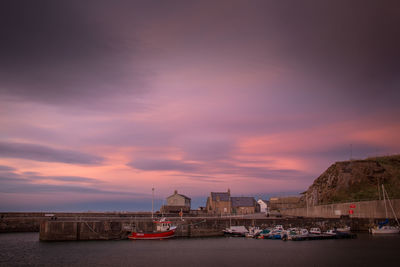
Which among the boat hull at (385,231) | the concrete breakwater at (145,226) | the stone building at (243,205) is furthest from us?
the stone building at (243,205)

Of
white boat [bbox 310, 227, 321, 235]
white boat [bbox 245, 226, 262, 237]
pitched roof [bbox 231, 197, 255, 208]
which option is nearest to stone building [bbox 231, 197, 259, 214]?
pitched roof [bbox 231, 197, 255, 208]

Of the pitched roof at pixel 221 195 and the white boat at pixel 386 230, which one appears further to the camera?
the pitched roof at pixel 221 195

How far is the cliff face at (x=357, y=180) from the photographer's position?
3511 inches

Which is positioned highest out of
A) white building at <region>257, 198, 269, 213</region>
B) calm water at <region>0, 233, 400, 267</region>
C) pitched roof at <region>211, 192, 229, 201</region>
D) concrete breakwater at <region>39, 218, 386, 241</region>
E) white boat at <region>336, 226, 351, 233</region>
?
pitched roof at <region>211, 192, 229, 201</region>

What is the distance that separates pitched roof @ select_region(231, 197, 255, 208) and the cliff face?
22.8m

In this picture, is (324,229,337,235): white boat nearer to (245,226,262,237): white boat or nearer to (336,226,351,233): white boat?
(336,226,351,233): white boat

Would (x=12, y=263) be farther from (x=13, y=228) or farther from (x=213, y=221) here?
(x=13, y=228)

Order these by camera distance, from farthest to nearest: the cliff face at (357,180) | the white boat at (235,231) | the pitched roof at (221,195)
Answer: the pitched roof at (221,195)
the cliff face at (357,180)
the white boat at (235,231)

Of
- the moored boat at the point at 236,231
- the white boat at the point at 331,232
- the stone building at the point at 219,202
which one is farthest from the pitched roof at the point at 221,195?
the white boat at the point at 331,232

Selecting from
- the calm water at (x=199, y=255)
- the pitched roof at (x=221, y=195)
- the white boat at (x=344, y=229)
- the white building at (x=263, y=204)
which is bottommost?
the calm water at (x=199, y=255)

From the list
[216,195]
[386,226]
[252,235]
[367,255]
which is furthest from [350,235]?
[216,195]

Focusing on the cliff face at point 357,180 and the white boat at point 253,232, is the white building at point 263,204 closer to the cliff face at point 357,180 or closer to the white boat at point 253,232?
the cliff face at point 357,180

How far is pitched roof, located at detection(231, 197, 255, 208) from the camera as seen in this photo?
119294mm

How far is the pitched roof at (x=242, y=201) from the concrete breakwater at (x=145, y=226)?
5015 centimetres
